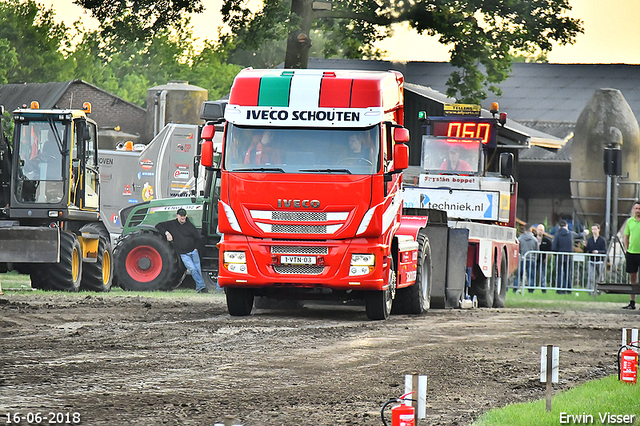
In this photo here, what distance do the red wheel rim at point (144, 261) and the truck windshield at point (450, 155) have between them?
19.8ft

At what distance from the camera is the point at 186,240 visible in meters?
24.0

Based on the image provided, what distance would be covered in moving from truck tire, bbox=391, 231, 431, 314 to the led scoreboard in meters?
5.44

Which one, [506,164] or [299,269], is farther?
[506,164]

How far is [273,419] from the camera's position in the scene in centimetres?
778

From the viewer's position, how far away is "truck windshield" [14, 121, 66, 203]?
68.5ft

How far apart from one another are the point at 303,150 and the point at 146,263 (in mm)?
9683

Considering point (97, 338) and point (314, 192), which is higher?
point (314, 192)

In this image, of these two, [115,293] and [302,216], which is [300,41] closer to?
[115,293]

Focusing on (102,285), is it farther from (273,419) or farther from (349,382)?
(273,419)

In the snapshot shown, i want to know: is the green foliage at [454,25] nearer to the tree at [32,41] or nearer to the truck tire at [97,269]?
the truck tire at [97,269]

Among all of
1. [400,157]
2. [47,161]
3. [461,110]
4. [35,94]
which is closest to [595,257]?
[461,110]

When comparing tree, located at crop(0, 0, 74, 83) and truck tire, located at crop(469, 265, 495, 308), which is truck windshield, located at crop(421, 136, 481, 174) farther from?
tree, located at crop(0, 0, 74, 83)

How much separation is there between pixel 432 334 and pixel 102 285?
1007 centimetres

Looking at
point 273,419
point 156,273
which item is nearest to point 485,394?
point 273,419
